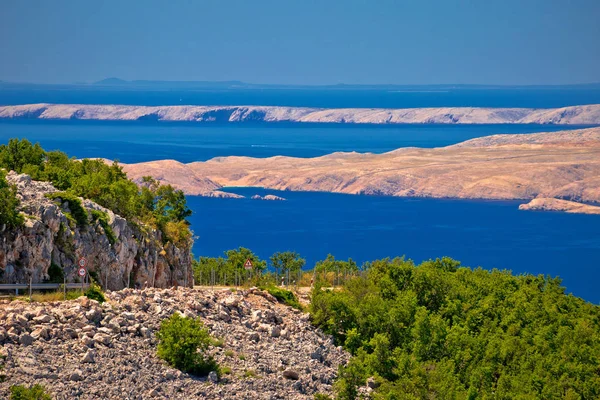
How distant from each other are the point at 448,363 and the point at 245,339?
6372 mm

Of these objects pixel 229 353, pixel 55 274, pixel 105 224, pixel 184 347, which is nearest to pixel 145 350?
pixel 184 347

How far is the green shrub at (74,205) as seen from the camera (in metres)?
40.4

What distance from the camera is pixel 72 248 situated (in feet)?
128

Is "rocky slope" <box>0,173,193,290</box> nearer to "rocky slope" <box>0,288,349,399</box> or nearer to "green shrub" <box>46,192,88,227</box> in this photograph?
"green shrub" <box>46,192,88,227</box>

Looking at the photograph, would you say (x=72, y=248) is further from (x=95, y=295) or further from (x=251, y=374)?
(x=251, y=374)

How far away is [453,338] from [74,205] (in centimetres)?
1418

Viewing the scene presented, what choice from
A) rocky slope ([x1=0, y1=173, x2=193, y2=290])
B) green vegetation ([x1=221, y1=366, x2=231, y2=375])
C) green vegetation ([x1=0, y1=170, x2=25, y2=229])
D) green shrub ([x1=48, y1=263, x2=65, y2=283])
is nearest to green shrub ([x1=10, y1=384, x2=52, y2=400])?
green vegetation ([x1=221, y1=366, x2=231, y2=375])

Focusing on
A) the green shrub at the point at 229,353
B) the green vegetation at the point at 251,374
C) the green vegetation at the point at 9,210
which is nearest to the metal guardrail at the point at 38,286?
the green vegetation at the point at 9,210

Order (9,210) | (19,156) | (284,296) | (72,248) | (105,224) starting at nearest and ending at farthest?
1. (9,210)
2. (72,248)
3. (284,296)
4. (105,224)
5. (19,156)

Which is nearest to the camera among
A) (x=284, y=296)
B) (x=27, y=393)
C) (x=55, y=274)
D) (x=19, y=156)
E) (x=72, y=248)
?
(x=27, y=393)

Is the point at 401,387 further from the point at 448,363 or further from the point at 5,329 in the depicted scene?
the point at 5,329

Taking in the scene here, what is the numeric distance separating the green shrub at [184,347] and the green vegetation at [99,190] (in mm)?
11315

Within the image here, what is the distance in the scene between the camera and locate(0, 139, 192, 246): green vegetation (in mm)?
47531

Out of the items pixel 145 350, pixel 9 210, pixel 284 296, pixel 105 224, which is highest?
pixel 9 210
